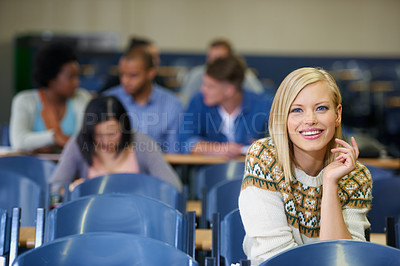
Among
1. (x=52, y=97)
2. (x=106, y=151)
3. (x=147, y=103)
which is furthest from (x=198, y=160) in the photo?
(x=52, y=97)

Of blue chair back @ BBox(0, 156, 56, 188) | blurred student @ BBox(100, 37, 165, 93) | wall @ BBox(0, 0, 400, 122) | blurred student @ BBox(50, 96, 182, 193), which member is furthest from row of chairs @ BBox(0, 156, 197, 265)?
wall @ BBox(0, 0, 400, 122)

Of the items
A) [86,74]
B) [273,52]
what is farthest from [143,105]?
[273,52]

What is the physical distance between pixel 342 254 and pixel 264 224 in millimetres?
328

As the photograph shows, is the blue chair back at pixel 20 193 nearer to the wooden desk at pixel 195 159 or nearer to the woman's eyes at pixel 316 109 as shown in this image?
the woman's eyes at pixel 316 109

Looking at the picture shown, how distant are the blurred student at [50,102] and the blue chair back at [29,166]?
97cm

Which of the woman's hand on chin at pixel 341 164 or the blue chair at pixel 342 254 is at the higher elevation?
the woman's hand on chin at pixel 341 164

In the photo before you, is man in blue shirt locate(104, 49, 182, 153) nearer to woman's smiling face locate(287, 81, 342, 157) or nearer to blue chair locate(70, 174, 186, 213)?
blue chair locate(70, 174, 186, 213)

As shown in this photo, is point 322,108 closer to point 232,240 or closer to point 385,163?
point 232,240

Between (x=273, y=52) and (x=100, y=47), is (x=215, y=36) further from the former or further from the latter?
→ (x=100, y=47)

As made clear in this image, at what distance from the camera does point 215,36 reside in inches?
393

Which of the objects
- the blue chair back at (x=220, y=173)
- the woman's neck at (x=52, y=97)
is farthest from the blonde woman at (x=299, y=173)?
the woman's neck at (x=52, y=97)

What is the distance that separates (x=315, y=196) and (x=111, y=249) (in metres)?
0.76

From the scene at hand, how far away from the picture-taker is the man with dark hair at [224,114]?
4.50 meters

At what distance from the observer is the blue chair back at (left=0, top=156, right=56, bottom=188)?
3.69 m
